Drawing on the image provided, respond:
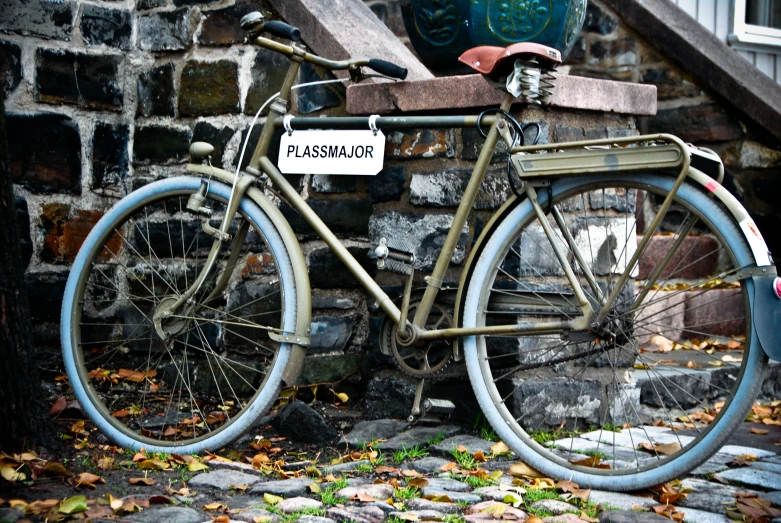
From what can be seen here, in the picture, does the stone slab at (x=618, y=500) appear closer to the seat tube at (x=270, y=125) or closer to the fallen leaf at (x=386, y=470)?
the fallen leaf at (x=386, y=470)

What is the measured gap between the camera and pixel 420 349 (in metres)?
3.18

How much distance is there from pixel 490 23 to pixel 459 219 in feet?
2.69

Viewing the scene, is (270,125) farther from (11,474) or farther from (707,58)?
(707,58)

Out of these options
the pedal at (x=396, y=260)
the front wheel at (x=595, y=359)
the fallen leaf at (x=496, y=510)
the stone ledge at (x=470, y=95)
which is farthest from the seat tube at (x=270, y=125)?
the fallen leaf at (x=496, y=510)

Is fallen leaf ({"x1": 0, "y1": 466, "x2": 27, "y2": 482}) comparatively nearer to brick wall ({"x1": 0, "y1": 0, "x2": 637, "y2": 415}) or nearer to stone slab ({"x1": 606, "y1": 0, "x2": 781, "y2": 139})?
brick wall ({"x1": 0, "y1": 0, "x2": 637, "y2": 415})

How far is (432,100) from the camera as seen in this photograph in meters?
3.36

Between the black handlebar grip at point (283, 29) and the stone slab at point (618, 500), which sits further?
the black handlebar grip at point (283, 29)

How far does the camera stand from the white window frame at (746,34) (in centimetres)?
611

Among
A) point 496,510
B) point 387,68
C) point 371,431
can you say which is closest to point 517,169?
point 387,68

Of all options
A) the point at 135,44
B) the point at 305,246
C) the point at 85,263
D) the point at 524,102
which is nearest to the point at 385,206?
the point at 305,246

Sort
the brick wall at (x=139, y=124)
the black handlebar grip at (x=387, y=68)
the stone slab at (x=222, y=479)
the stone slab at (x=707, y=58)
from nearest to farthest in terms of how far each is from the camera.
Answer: the stone slab at (x=222, y=479)
the black handlebar grip at (x=387, y=68)
the brick wall at (x=139, y=124)
the stone slab at (x=707, y=58)

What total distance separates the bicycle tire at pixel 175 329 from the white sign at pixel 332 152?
24cm

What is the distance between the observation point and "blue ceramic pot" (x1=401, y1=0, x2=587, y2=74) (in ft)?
11.2

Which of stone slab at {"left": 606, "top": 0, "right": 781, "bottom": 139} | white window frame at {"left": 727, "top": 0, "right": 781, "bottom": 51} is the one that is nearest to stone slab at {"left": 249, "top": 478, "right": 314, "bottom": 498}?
stone slab at {"left": 606, "top": 0, "right": 781, "bottom": 139}
